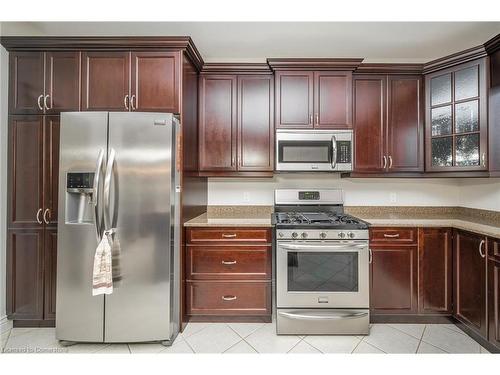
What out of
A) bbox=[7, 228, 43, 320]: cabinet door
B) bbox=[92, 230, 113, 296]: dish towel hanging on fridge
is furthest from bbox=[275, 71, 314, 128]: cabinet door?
bbox=[7, 228, 43, 320]: cabinet door

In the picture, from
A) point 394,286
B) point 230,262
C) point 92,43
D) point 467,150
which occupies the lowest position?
point 394,286

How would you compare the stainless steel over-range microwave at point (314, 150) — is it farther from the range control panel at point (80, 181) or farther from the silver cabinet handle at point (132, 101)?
the range control panel at point (80, 181)

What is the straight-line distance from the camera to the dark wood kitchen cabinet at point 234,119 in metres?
2.72

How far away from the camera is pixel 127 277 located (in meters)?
1.97

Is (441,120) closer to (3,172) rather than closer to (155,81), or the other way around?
(155,81)

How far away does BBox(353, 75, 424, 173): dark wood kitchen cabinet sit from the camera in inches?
106

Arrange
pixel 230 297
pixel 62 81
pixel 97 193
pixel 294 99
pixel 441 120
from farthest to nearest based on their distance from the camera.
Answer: pixel 294 99 → pixel 441 120 → pixel 230 297 → pixel 62 81 → pixel 97 193

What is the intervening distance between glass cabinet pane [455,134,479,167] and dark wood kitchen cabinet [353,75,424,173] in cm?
32

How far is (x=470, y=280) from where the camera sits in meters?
2.19

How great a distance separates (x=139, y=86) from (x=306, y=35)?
5.19ft

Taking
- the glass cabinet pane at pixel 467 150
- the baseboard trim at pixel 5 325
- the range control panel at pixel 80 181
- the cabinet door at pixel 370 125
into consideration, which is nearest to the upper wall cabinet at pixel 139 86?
the range control panel at pixel 80 181

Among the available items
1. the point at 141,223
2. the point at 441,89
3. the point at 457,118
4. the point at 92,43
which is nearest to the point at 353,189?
the point at 457,118

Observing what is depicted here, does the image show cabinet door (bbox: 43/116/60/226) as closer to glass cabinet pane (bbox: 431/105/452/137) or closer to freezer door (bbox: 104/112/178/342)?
freezer door (bbox: 104/112/178/342)

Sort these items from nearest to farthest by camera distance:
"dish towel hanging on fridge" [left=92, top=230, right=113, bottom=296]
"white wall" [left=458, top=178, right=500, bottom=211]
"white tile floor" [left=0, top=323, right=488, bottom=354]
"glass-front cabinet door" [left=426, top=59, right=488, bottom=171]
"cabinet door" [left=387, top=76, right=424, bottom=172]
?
"dish towel hanging on fridge" [left=92, top=230, right=113, bottom=296], "white tile floor" [left=0, top=323, right=488, bottom=354], "glass-front cabinet door" [left=426, top=59, right=488, bottom=171], "white wall" [left=458, top=178, right=500, bottom=211], "cabinet door" [left=387, top=76, right=424, bottom=172]
